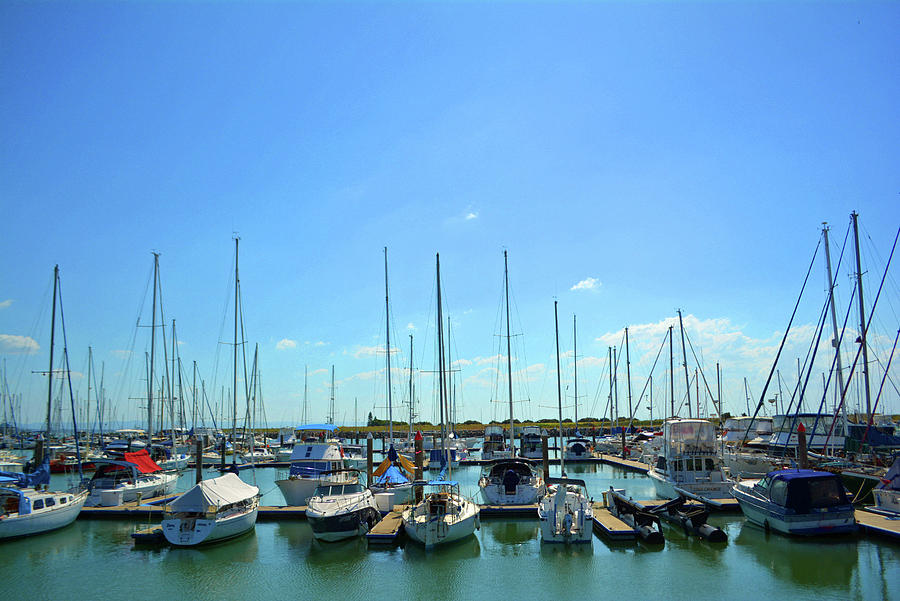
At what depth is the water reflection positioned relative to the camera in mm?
19016

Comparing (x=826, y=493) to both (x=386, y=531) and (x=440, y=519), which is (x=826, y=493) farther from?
→ (x=386, y=531)

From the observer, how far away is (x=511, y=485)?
2931 cm

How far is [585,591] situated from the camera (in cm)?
1831

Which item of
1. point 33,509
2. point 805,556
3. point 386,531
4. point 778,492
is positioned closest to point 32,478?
point 33,509

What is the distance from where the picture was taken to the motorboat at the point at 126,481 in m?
31.3

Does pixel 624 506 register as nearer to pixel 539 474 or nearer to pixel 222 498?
pixel 539 474

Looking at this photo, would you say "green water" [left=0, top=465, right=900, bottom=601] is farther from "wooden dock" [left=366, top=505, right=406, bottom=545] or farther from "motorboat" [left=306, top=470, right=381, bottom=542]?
"motorboat" [left=306, top=470, right=381, bottom=542]

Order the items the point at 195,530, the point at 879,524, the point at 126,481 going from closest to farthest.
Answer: the point at 879,524
the point at 195,530
the point at 126,481

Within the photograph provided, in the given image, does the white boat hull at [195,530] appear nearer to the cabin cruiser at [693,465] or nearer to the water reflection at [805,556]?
the water reflection at [805,556]

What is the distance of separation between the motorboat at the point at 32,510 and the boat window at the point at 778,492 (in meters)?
31.2

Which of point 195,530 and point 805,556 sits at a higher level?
point 195,530

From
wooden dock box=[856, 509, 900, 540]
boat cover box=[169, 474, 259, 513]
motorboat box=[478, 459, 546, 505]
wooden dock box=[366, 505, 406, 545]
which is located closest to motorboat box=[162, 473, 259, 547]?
boat cover box=[169, 474, 259, 513]

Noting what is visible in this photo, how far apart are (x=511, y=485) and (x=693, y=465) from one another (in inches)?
387

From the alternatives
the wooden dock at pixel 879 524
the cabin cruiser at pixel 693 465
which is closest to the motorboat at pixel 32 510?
the cabin cruiser at pixel 693 465
